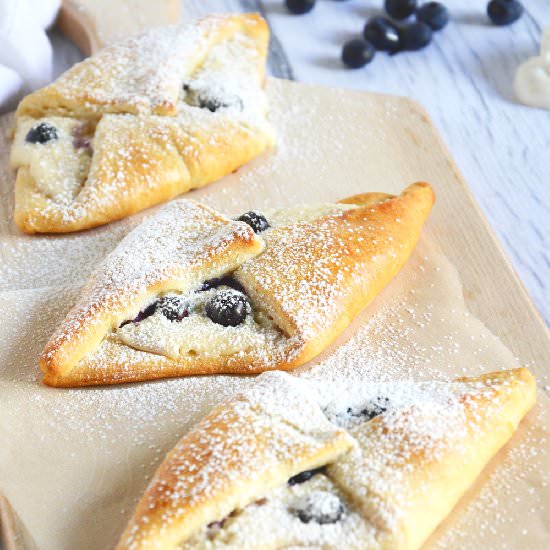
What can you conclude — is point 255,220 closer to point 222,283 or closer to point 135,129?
point 222,283

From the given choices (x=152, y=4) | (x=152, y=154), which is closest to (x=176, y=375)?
(x=152, y=154)

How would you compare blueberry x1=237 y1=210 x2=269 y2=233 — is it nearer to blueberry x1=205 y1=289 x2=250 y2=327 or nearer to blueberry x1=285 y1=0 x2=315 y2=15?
blueberry x1=205 y1=289 x2=250 y2=327

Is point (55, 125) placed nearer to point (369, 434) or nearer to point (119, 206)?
point (119, 206)

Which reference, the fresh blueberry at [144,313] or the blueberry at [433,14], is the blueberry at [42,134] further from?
the blueberry at [433,14]

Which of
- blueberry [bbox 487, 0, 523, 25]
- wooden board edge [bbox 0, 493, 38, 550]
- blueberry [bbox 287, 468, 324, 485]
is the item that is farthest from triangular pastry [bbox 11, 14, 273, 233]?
blueberry [bbox 487, 0, 523, 25]

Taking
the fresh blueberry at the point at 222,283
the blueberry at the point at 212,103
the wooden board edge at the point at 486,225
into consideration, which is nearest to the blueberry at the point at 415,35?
the wooden board edge at the point at 486,225
